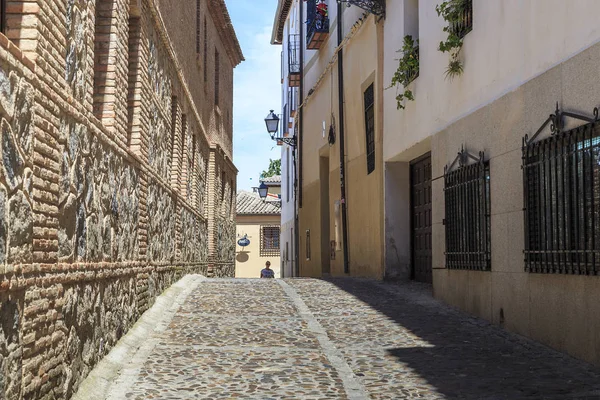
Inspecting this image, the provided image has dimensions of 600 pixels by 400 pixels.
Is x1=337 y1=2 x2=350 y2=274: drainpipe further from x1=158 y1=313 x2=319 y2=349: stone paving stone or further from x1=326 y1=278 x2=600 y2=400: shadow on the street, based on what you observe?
x1=158 y1=313 x2=319 y2=349: stone paving stone

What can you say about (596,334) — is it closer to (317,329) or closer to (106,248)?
(317,329)

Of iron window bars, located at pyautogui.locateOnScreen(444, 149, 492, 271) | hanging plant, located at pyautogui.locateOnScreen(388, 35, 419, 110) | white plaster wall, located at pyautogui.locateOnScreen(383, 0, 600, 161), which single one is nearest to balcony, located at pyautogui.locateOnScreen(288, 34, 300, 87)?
white plaster wall, located at pyautogui.locateOnScreen(383, 0, 600, 161)

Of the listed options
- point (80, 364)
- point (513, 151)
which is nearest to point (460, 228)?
point (513, 151)

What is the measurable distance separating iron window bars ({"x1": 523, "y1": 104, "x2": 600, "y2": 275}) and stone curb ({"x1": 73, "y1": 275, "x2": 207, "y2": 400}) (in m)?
3.72

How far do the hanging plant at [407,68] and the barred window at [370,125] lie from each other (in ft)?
7.84

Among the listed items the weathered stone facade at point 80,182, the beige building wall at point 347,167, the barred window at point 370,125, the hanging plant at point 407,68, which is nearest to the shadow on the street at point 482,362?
the weathered stone facade at point 80,182

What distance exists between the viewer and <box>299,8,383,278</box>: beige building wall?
14.9 meters

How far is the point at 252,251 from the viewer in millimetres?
43156

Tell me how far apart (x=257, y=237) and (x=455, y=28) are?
33899 millimetres

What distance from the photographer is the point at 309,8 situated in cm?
2200

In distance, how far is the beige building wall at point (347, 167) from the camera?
588 inches

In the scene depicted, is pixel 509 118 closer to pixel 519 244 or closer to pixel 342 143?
pixel 519 244

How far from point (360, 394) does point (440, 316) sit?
152 inches

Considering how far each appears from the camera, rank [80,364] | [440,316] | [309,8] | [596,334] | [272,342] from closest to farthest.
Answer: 1. [80,364]
2. [596,334]
3. [272,342]
4. [440,316]
5. [309,8]
